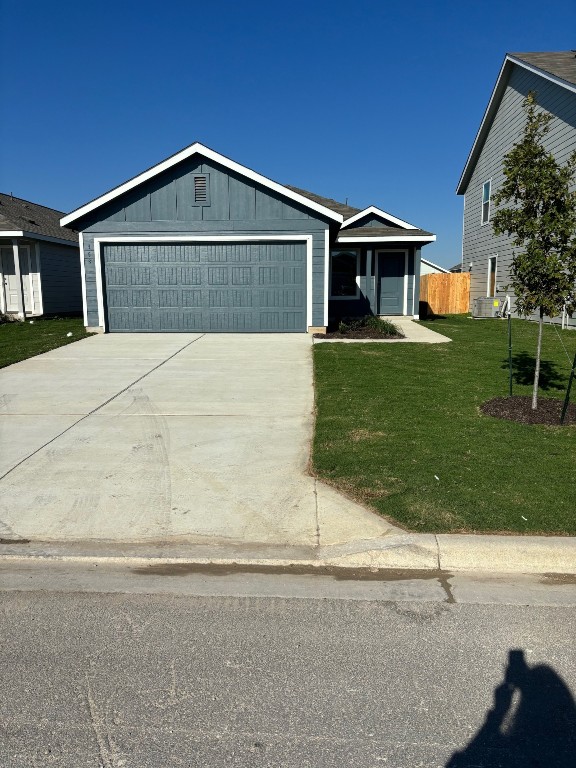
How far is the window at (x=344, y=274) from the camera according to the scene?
21109 mm

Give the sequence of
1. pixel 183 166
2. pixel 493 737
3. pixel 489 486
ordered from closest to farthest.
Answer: pixel 493 737 < pixel 489 486 < pixel 183 166

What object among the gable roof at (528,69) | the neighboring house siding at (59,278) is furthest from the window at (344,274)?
the neighboring house siding at (59,278)

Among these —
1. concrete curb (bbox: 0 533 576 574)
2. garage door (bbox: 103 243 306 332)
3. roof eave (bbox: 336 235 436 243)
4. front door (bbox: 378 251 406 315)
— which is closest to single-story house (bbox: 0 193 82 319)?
garage door (bbox: 103 243 306 332)

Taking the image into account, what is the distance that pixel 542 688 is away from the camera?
8.96 ft

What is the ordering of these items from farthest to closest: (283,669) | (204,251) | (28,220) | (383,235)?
(28,220), (383,235), (204,251), (283,669)

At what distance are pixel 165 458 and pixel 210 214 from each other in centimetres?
1188

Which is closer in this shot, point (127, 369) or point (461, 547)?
point (461, 547)

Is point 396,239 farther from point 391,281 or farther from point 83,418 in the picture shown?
point 83,418

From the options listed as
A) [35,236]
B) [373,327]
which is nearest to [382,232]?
[373,327]

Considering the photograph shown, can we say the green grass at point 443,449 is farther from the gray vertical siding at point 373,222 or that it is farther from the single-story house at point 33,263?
the single-story house at point 33,263

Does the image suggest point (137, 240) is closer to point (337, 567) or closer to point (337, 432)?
point (337, 432)

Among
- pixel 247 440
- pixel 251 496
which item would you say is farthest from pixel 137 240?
pixel 251 496

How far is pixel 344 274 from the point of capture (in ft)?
69.5

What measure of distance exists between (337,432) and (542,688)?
4.19 metres
